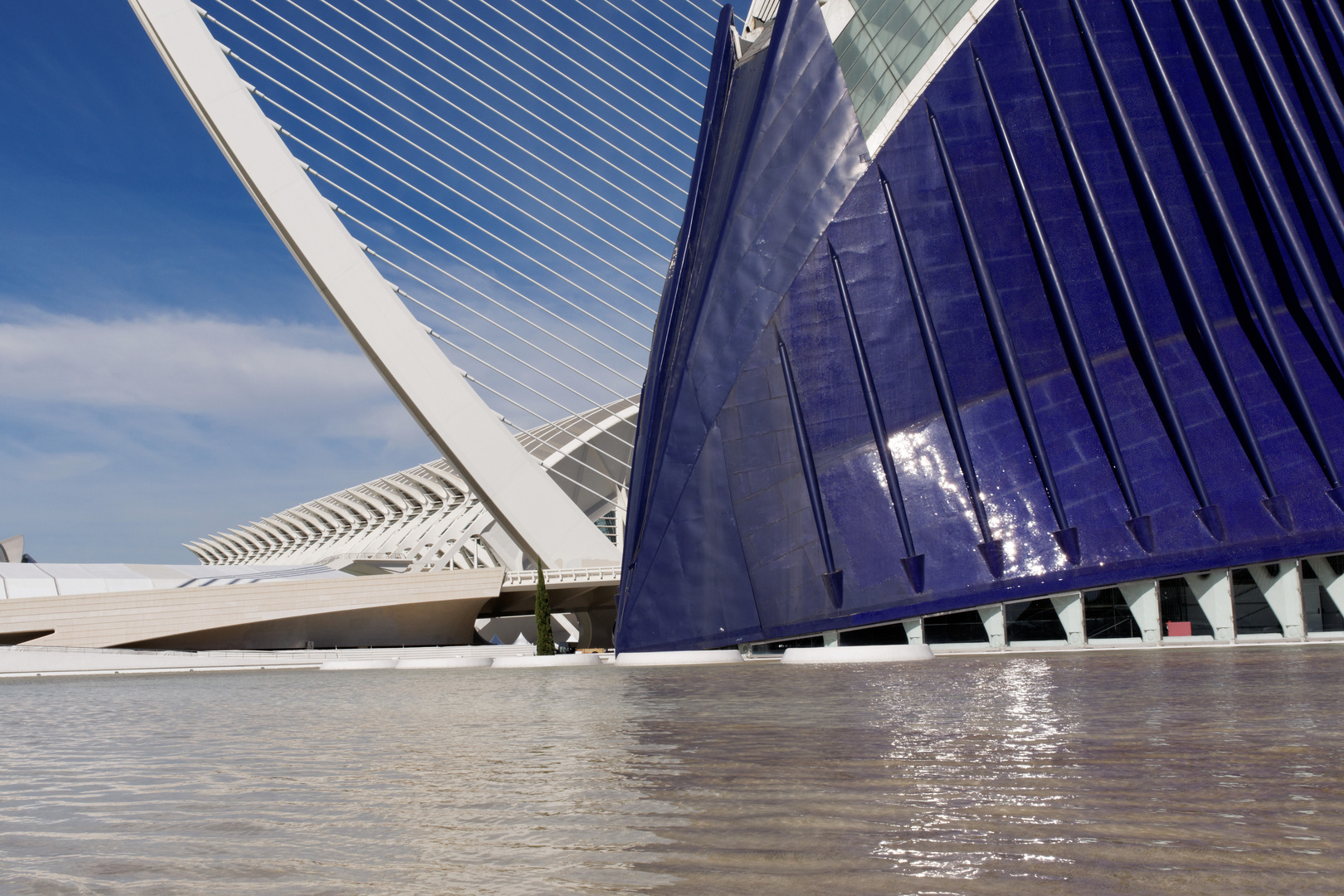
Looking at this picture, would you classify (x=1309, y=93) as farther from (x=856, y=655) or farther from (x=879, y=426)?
(x=856, y=655)

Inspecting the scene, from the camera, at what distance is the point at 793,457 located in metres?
18.2

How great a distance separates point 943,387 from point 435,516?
33.8m

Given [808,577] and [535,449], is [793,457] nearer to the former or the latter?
[808,577]

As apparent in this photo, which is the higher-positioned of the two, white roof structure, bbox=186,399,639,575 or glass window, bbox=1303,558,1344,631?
white roof structure, bbox=186,399,639,575

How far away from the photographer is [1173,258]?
18.1 m

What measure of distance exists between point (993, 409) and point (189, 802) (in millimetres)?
16193

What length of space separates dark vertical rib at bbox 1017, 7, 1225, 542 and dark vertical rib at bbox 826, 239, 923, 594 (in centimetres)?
461

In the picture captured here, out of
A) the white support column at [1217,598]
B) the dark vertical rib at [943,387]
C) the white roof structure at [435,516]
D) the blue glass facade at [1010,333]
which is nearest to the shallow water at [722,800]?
the dark vertical rib at [943,387]

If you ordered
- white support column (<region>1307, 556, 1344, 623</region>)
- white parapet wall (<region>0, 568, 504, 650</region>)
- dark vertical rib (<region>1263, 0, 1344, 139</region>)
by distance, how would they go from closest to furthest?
white support column (<region>1307, 556, 1344, 623</region>), dark vertical rib (<region>1263, 0, 1344, 139</region>), white parapet wall (<region>0, 568, 504, 650</region>)

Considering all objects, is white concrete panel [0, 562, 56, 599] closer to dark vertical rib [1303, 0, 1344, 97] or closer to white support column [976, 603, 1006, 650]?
white support column [976, 603, 1006, 650]

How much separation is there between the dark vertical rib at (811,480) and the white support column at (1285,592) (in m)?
6.77

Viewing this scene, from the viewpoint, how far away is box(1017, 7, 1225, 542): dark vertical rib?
1703cm

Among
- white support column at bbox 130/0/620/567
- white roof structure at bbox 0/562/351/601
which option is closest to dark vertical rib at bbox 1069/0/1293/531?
white support column at bbox 130/0/620/567

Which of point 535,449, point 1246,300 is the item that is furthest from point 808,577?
point 535,449
